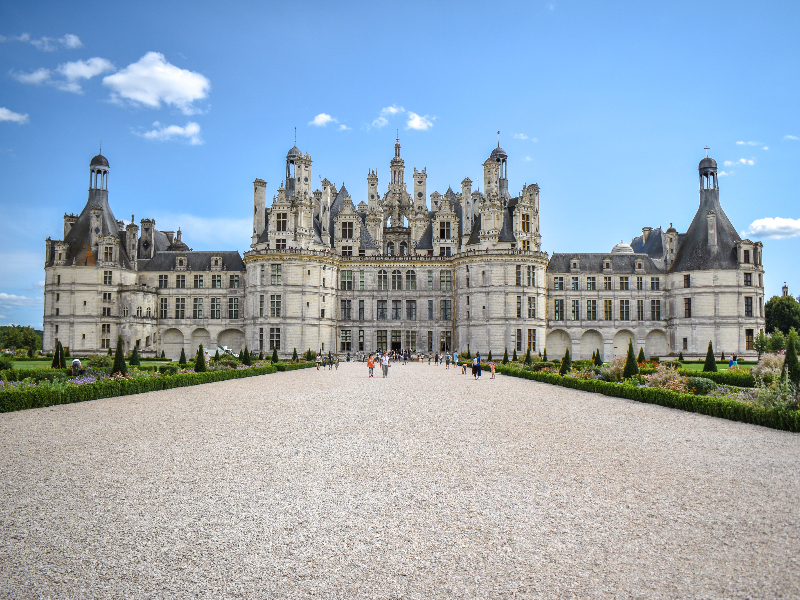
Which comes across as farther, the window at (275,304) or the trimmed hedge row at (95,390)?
the window at (275,304)

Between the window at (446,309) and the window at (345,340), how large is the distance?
399 inches

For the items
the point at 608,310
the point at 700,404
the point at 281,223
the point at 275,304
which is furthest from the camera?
the point at 608,310

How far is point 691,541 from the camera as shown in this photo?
314 inches

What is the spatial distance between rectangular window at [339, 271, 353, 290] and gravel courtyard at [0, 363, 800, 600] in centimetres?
4628

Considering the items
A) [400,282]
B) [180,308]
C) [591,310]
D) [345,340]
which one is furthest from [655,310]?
[180,308]

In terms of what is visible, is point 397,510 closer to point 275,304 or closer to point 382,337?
point 275,304

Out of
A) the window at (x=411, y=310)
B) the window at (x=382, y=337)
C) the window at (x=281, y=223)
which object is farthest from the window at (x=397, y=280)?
the window at (x=281, y=223)

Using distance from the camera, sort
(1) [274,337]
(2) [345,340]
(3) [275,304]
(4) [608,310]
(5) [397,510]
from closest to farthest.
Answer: (5) [397,510]
(1) [274,337]
(3) [275,304]
(4) [608,310]
(2) [345,340]

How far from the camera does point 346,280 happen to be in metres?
63.7

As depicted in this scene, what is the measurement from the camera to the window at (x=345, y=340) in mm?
63594

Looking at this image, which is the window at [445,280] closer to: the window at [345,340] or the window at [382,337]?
the window at [382,337]

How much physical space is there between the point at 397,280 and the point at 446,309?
20.5 feet

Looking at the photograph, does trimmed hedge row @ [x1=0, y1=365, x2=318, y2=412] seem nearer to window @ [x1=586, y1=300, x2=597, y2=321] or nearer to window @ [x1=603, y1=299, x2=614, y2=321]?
window @ [x1=586, y1=300, x2=597, y2=321]

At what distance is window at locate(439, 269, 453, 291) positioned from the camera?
63.4 m
